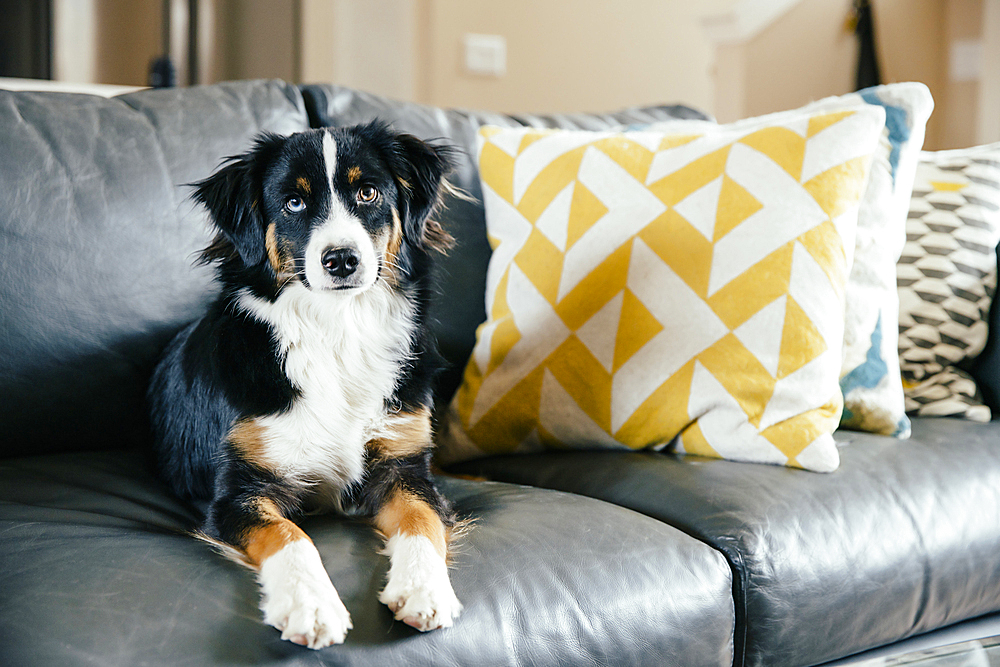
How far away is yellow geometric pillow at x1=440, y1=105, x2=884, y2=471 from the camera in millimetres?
1286

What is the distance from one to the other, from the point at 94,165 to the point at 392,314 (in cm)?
61

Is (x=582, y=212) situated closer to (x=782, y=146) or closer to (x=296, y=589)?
(x=782, y=146)

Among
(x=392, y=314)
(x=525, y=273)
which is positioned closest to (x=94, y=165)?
(x=392, y=314)

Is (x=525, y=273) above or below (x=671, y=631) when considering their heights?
above

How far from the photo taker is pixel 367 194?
1.24 metres

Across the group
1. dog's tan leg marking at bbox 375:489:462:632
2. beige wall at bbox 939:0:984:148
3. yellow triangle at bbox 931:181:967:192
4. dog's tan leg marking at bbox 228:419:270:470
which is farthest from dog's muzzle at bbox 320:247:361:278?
beige wall at bbox 939:0:984:148

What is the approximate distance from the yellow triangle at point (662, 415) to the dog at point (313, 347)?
0.36 metres

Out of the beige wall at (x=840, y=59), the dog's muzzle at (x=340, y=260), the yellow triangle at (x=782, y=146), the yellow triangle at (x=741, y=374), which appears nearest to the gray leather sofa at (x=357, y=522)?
the yellow triangle at (x=741, y=374)

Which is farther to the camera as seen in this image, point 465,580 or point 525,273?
point 525,273

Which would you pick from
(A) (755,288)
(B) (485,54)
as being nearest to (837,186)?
(A) (755,288)

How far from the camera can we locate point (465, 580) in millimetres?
910

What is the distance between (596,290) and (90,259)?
88 centimetres

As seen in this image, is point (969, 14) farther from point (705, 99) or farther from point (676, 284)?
point (676, 284)

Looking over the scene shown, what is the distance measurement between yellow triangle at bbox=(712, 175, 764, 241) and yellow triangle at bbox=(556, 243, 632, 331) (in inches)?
6.3
